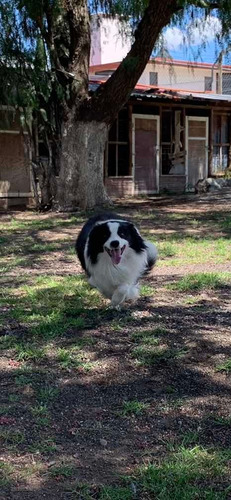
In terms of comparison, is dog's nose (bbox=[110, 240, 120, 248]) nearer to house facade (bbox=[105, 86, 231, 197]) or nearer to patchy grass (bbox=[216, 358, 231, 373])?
patchy grass (bbox=[216, 358, 231, 373])

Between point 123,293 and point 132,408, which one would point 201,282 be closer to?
point 123,293

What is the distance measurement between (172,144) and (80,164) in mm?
7338

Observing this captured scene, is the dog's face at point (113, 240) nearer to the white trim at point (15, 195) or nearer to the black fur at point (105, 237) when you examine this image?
the black fur at point (105, 237)

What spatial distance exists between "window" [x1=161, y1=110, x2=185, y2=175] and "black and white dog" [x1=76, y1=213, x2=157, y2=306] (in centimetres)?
1549

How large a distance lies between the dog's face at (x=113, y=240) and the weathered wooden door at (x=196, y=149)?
1601cm

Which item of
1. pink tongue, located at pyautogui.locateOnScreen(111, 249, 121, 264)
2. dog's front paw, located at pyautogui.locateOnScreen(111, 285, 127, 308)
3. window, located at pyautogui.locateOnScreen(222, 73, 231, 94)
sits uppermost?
window, located at pyautogui.locateOnScreen(222, 73, 231, 94)

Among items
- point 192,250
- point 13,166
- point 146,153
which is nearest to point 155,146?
point 146,153

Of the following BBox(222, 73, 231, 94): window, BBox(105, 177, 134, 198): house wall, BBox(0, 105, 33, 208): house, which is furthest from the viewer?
BBox(222, 73, 231, 94): window

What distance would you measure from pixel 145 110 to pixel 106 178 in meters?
2.81

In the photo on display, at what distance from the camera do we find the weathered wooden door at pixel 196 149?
69.4 ft

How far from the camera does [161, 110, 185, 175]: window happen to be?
20703mm

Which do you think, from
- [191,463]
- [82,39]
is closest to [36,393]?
[191,463]

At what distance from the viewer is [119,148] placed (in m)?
19.4

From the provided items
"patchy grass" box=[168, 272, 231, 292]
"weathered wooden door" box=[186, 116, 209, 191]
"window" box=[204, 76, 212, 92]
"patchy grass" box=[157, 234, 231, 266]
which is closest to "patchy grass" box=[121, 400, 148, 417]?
"patchy grass" box=[168, 272, 231, 292]
